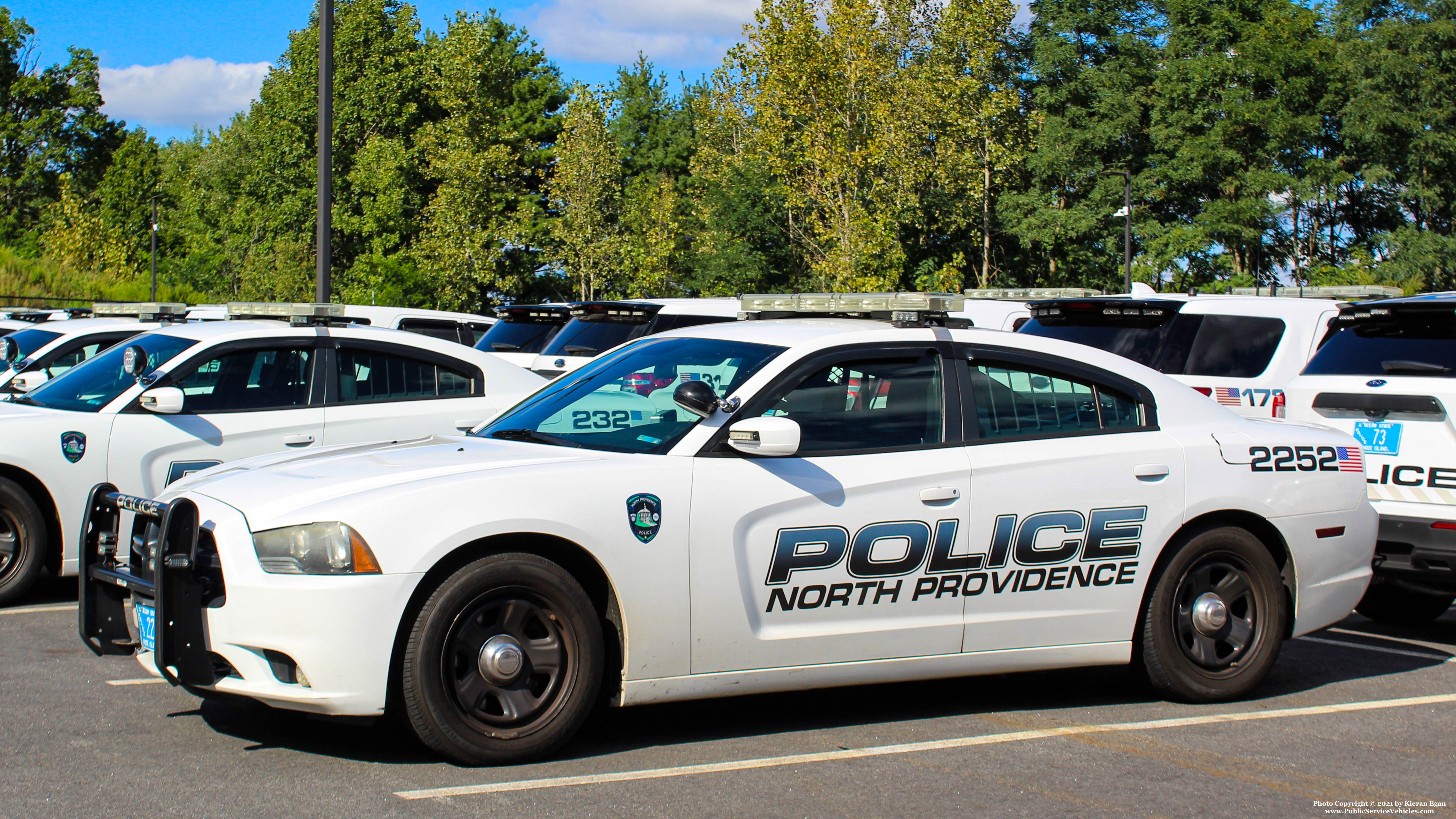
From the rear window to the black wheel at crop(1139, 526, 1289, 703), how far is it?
384 cm

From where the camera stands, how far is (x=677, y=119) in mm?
78312

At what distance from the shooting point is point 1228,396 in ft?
31.0

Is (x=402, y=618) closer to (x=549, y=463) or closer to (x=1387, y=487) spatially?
(x=549, y=463)

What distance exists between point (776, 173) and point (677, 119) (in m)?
→ 37.1

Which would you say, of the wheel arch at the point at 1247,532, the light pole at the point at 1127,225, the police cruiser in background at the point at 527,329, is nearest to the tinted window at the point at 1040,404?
the wheel arch at the point at 1247,532

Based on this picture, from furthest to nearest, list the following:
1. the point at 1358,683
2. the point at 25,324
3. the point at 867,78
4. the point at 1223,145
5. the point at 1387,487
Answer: the point at 1223,145, the point at 867,78, the point at 25,324, the point at 1387,487, the point at 1358,683

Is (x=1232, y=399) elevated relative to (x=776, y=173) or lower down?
lower down

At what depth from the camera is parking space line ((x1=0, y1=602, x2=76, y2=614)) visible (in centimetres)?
746

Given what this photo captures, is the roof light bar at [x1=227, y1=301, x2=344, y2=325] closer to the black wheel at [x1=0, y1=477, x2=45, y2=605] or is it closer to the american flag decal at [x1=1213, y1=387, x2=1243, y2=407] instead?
the black wheel at [x1=0, y1=477, x2=45, y2=605]

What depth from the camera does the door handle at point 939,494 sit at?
5.35 meters

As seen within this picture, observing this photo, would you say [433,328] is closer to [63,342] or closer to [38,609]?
[63,342]

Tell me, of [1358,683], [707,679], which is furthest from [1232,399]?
[707,679]

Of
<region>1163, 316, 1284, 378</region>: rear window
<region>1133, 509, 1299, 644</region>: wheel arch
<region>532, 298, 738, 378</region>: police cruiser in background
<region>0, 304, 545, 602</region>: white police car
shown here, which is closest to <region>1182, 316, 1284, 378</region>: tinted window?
<region>1163, 316, 1284, 378</region>: rear window

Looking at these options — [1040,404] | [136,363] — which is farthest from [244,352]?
[1040,404]
